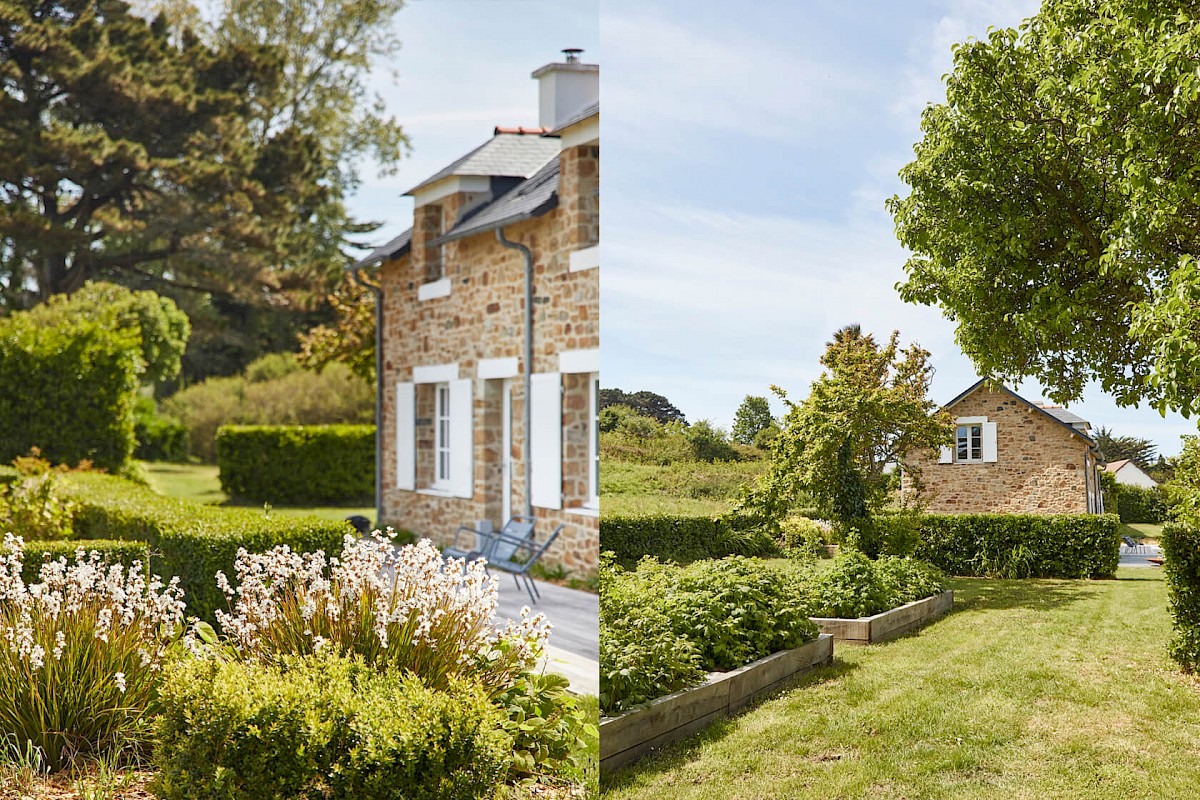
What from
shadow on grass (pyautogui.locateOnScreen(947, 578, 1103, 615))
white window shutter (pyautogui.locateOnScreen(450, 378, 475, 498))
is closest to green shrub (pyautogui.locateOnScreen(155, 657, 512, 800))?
shadow on grass (pyautogui.locateOnScreen(947, 578, 1103, 615))

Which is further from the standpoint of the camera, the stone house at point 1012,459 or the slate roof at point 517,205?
the slate roof at point 517,205

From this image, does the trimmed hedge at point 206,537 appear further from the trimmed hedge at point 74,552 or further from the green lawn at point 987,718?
the green lawn at point 987,718

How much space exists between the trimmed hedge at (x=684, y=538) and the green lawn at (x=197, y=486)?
34.9 feet

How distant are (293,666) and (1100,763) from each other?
8.06 feet

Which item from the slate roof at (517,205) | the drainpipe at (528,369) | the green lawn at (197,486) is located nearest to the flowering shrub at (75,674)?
the drainpipe at (528,369)

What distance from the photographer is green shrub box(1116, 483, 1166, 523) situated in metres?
2.40

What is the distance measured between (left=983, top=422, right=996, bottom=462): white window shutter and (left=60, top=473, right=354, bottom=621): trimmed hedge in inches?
146

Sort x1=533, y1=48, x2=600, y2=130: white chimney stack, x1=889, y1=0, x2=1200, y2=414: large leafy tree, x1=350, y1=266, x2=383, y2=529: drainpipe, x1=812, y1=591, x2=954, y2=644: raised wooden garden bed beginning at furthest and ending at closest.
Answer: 1. x1=350, y1=266, x2=383, y2=529: drainpipe
2. x1=533, y1=48, x2=600, y2=130: white chimney stack
3. x1=812, y1=591, x2=954, y2=644: raised wooden garden bed
4. x1=889, y1=0, x2=1200, y2=414: large leafy tree

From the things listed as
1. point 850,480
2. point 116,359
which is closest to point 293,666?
point 850,480

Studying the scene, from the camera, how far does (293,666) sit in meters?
3.39

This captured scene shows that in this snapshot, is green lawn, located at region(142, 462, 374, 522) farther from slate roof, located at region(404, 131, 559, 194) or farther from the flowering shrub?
the flowering shrub

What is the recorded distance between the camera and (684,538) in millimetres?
2689

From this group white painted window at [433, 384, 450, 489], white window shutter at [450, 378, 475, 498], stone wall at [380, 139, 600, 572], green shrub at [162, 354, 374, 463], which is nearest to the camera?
stone wall at [380, 139, 600, 572]

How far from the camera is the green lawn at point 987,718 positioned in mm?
2361
